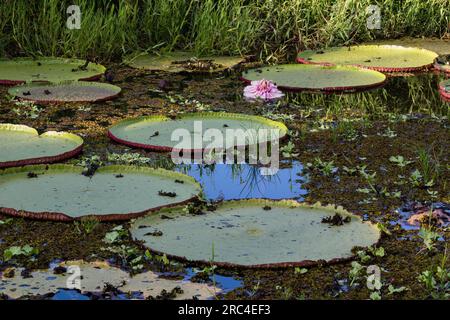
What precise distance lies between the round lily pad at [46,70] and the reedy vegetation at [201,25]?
22cm

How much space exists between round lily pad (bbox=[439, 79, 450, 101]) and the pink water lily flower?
1291 mm

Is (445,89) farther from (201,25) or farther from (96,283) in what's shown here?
(96,283)

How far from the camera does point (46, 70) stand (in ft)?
27.1

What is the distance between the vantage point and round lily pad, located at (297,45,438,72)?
8.80m

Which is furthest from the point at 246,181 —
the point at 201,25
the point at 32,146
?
the point at 201,25

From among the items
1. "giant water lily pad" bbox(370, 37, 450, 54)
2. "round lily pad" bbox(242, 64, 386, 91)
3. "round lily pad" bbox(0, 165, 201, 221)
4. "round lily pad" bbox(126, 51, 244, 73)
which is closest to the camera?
"round lily pad" bbox(0, 165, 201, 221)

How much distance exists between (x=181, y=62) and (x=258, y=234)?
442 cm

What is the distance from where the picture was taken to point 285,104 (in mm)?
7488

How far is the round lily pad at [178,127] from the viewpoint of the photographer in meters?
6.18

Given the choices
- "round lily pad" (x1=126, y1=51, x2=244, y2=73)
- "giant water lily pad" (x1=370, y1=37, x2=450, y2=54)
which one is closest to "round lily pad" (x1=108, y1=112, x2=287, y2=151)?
"round lily pad" (x1=126, y1=51, x2=244, y2=73)

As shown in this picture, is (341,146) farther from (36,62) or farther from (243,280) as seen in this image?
(36,62)

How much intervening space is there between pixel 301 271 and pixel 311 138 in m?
2.33

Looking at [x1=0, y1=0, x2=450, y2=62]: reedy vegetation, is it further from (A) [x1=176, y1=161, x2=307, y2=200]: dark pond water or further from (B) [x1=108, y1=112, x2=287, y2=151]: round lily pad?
(A) [x1=176, y1=161, x2=307, y2=200]: dark pond water

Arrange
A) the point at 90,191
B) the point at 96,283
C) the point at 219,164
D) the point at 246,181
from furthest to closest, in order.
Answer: the point at 219,164 → the point at 246,181 → the point at 90,191 → the point at 96,283
